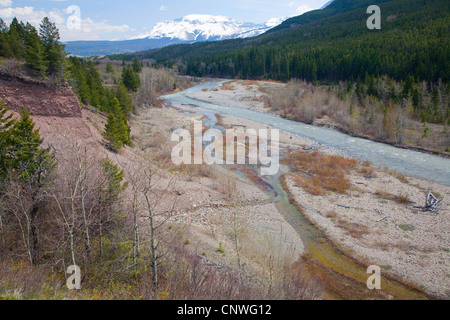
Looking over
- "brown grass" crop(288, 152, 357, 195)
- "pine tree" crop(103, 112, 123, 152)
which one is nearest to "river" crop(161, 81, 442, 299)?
"brown grass" crop(288, 152, 357, 195)

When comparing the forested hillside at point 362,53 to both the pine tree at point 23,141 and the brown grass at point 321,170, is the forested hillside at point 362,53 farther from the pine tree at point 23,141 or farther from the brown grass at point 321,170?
the pine tree at point 23,141

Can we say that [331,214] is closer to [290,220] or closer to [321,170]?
→ [290,220]

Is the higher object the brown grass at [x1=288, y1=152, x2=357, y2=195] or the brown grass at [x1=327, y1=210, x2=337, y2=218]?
the brown grass at [x1=288, y1=152, x2=357, y2=195]

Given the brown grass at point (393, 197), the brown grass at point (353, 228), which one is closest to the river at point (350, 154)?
the brown grass at point (353, 228)

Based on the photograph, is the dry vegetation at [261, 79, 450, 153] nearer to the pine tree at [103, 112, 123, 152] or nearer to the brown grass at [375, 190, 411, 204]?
the brown grass at [375, 190, 411, 204]
